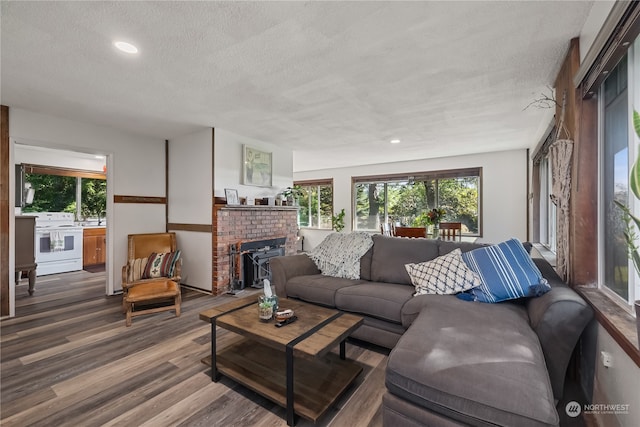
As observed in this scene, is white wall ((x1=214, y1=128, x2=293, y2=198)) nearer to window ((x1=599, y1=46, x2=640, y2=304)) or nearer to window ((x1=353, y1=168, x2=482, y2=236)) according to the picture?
window ((x1=353, y1=168, x2=482, y2=236))

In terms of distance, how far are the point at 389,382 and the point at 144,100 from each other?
3369mm

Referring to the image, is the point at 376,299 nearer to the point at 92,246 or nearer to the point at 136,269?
the point at 136,269

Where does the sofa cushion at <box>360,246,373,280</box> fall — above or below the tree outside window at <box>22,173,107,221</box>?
below

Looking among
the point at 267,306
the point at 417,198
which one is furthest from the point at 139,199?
the point at 417,198

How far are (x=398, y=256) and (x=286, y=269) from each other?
118 centimetres

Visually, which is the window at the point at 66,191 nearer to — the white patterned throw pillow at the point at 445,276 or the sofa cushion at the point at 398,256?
the sofa cushion at the point at 398,256

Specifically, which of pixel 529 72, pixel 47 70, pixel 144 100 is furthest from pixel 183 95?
pixel 529 72

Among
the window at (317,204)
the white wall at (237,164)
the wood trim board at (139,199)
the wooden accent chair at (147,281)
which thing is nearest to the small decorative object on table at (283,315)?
the wooden accent chair at (147,281)

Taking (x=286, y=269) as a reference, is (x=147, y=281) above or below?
below

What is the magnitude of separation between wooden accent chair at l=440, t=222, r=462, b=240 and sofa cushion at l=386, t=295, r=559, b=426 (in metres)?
3.79

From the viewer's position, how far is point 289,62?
2.17 m

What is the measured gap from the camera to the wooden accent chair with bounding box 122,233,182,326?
2.90m

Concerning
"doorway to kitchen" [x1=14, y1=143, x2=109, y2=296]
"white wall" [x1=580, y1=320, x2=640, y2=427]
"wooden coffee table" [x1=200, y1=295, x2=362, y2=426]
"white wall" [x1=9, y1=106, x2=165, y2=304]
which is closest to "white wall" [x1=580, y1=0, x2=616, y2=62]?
"white wall" [x1=580, y1=320, x2=640, y2=427]

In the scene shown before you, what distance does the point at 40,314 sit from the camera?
3.09 metres
